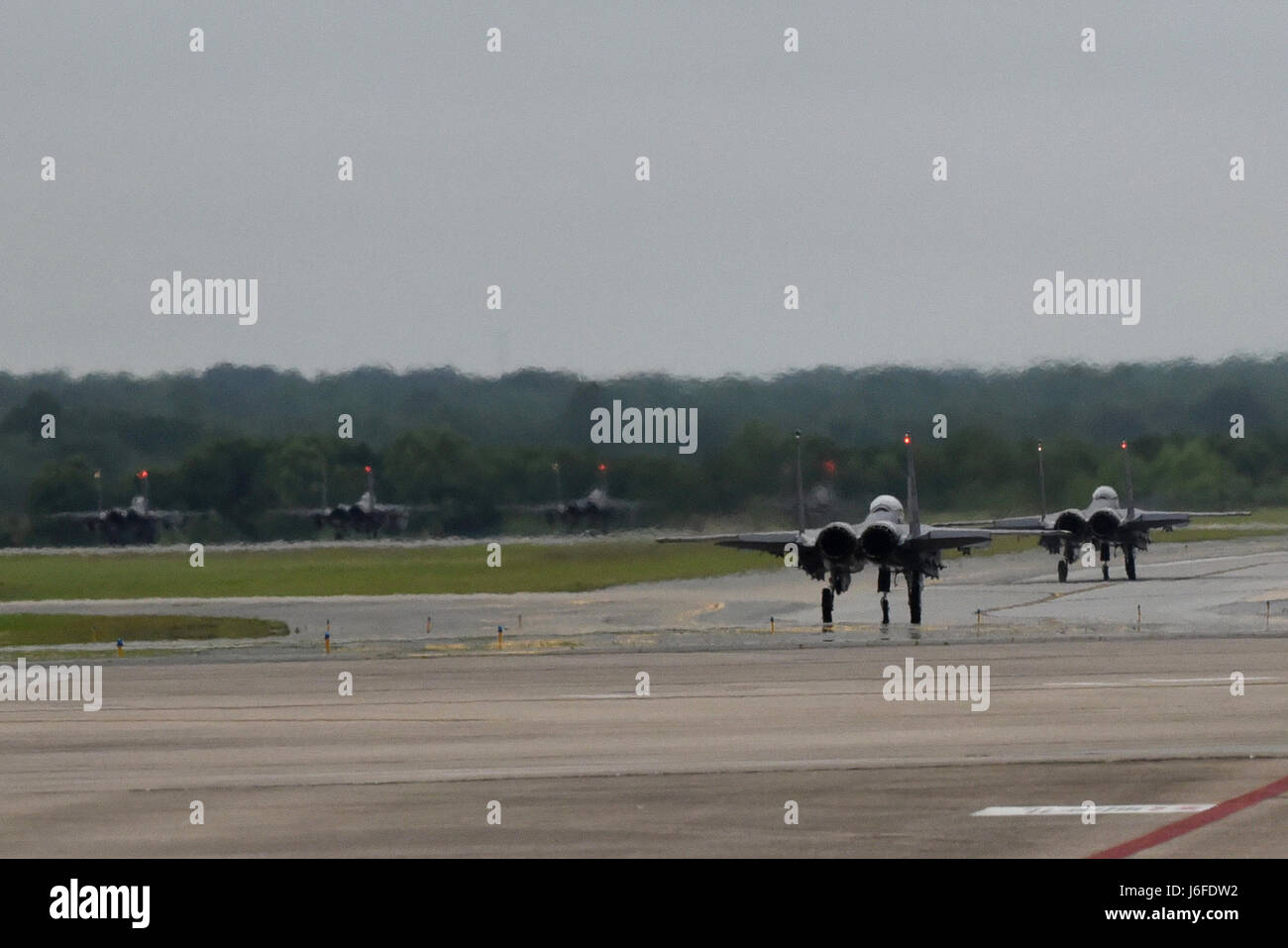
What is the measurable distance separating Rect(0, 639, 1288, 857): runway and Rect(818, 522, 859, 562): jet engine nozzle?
9.27m

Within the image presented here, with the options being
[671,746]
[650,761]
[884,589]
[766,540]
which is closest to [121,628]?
[766,540]

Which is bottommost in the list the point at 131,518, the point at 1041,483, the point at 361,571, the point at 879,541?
the point at 361,571

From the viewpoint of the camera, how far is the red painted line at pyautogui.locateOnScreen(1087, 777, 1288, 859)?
594 inches

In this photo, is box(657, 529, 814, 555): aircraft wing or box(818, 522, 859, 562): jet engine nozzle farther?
box(657, 529, 814, 555): aircraft wing

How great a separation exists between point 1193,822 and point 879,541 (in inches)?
1102

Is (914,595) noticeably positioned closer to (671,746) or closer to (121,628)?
(121,628)

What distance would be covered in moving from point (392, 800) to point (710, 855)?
4692mm

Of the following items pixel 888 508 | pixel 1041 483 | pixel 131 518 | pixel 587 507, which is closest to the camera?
pixel 888 508

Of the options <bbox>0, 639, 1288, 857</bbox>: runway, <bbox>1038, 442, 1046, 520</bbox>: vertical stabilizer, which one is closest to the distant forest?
<bbox>1038, 442, 1046, 520</bbox>: vertical stabilizer

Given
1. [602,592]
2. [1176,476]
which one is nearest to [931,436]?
[602,592]

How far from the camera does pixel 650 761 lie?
70.8 feet

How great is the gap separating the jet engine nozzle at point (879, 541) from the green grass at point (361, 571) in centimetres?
1454

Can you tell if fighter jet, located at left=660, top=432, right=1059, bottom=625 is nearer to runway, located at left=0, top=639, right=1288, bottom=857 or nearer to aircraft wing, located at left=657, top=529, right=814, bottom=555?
aircraft wing, located at left=657, top=529, right=814, bottom=555
